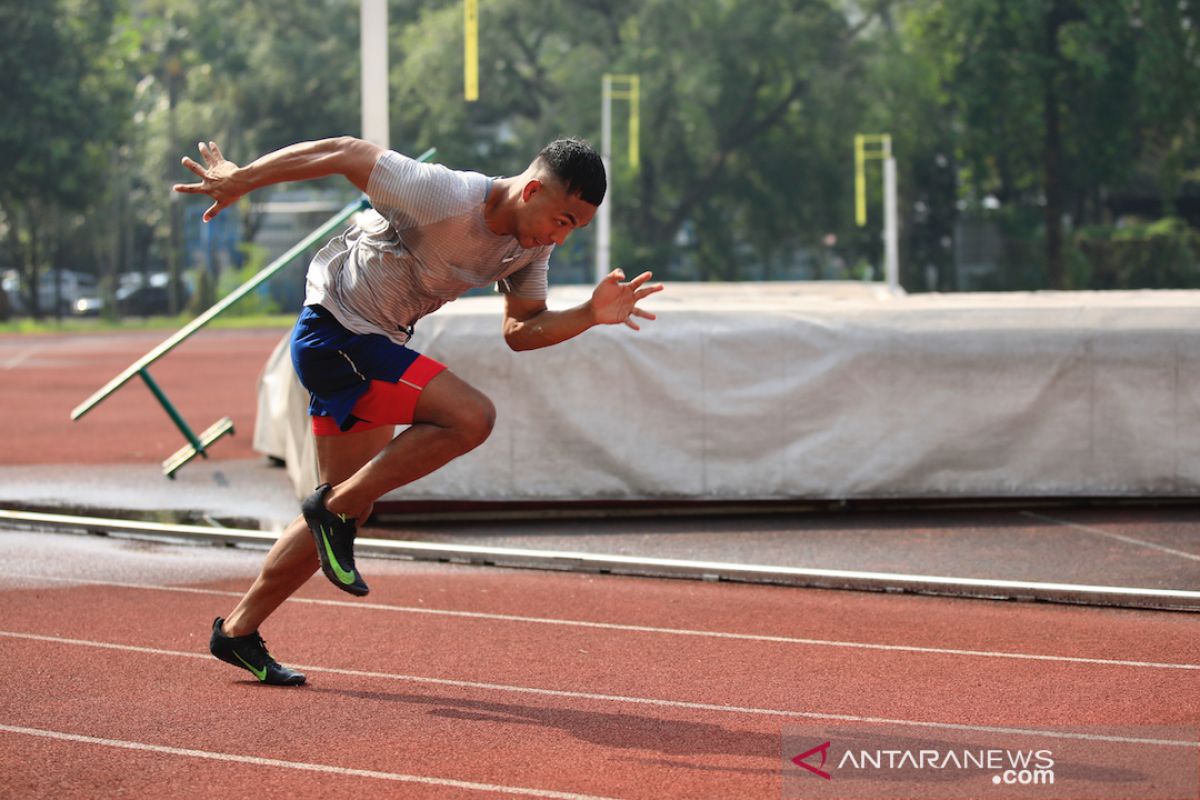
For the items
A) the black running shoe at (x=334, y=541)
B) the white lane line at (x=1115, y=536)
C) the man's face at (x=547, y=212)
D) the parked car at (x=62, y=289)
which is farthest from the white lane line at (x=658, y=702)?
the parked car at (x=62, y=289)

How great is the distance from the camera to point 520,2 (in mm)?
51219

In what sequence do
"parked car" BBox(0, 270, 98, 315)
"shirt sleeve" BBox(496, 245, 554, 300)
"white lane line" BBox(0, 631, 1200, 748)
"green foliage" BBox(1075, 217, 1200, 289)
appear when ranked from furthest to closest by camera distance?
"parked car" BBox(0, 270, 98, 315)
"green foliage" BBox(1075, 217, 1200, 289)
"shirt sleeve" BBox(496, 245, 554, 300)
"white lane line" BBox(0, 631, 1200, 748)

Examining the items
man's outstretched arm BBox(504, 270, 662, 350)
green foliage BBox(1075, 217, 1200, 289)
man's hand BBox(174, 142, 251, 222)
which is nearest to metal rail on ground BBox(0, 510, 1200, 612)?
man's outstretched arm BBox(504, 270, 662, 350)

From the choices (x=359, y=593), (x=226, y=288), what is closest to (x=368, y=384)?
(x=359, y=593)

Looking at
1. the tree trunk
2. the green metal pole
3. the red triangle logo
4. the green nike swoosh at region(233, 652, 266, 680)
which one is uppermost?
the tree trunk

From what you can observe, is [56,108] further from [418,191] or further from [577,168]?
[577,168]

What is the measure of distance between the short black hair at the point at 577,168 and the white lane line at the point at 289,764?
67.3 inches

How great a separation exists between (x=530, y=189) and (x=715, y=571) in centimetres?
330

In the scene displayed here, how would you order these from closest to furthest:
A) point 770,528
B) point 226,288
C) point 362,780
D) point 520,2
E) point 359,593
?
1. point 362,780
2. point 359,593
3. point 770,528
4. point 226,288
5. point 520,2

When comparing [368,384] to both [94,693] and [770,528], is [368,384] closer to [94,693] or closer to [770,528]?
[94,693]

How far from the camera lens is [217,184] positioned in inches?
195

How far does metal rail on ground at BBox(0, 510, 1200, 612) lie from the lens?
703 centimetres

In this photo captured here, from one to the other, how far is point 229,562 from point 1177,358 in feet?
17.6

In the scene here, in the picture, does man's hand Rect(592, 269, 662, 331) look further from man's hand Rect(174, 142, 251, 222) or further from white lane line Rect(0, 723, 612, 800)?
white lane line Rect(0, 723, 612, 800)
